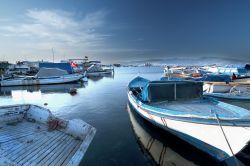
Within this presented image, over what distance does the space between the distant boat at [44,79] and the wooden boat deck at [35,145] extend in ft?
101

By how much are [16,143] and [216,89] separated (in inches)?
718

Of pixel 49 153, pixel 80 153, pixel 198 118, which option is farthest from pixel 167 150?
pixel 49 153

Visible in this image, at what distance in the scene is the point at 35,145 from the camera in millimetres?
7672

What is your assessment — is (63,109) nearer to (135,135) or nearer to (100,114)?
(100,114)

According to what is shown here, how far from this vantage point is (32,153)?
277 inches

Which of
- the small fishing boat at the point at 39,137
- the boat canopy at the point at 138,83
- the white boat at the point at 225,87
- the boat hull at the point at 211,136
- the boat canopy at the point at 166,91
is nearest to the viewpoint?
the boat hull at the point at 211,136

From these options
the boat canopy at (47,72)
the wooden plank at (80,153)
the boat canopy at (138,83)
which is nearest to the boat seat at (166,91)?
the wooden plank at (80,153)

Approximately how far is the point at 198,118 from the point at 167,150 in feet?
9.40

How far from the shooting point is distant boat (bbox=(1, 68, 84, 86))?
124 feet

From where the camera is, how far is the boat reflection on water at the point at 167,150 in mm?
7969

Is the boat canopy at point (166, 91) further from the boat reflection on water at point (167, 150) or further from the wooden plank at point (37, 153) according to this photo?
the wooden plank at point (37, 153)

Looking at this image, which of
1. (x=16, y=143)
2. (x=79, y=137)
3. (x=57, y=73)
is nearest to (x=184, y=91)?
(x=79, y=137)

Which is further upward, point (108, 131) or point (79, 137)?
point (79, 137)

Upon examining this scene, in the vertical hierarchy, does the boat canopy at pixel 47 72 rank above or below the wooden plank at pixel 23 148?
above
